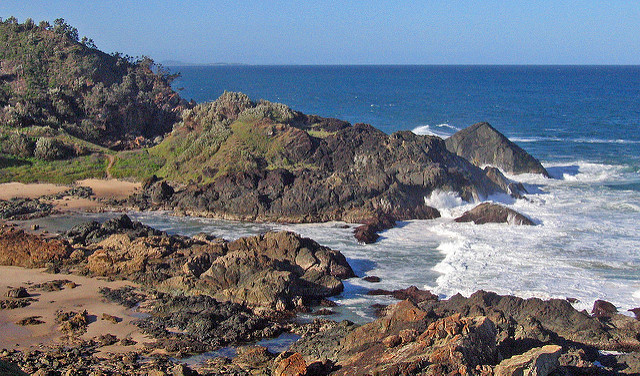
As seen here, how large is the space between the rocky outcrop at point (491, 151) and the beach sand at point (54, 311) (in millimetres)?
25542

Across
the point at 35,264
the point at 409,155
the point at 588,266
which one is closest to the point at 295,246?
the point at 35,264

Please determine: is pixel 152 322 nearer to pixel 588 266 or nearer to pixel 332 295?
pixel 332 295

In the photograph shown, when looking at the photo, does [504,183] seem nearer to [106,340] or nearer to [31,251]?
[31,251]

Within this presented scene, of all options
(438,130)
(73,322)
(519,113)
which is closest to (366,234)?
(73,322)

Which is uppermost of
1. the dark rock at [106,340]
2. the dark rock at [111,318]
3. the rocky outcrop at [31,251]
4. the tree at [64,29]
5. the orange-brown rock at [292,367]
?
the tree at [64,29]

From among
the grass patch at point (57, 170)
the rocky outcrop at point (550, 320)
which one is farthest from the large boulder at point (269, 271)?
the grass patch at point (57, 170)

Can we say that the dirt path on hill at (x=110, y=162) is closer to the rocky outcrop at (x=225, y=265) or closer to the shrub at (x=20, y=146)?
the shrub at (x=20, y=146)

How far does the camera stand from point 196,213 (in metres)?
28.9

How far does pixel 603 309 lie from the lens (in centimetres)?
1748

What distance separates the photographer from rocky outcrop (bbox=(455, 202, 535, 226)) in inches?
1073

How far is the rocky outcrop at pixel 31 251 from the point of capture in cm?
2098

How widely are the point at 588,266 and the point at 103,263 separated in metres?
14.3

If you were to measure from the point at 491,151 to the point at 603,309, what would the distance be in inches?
930

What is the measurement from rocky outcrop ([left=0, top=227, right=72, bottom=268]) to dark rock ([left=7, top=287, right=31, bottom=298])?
104 inches
